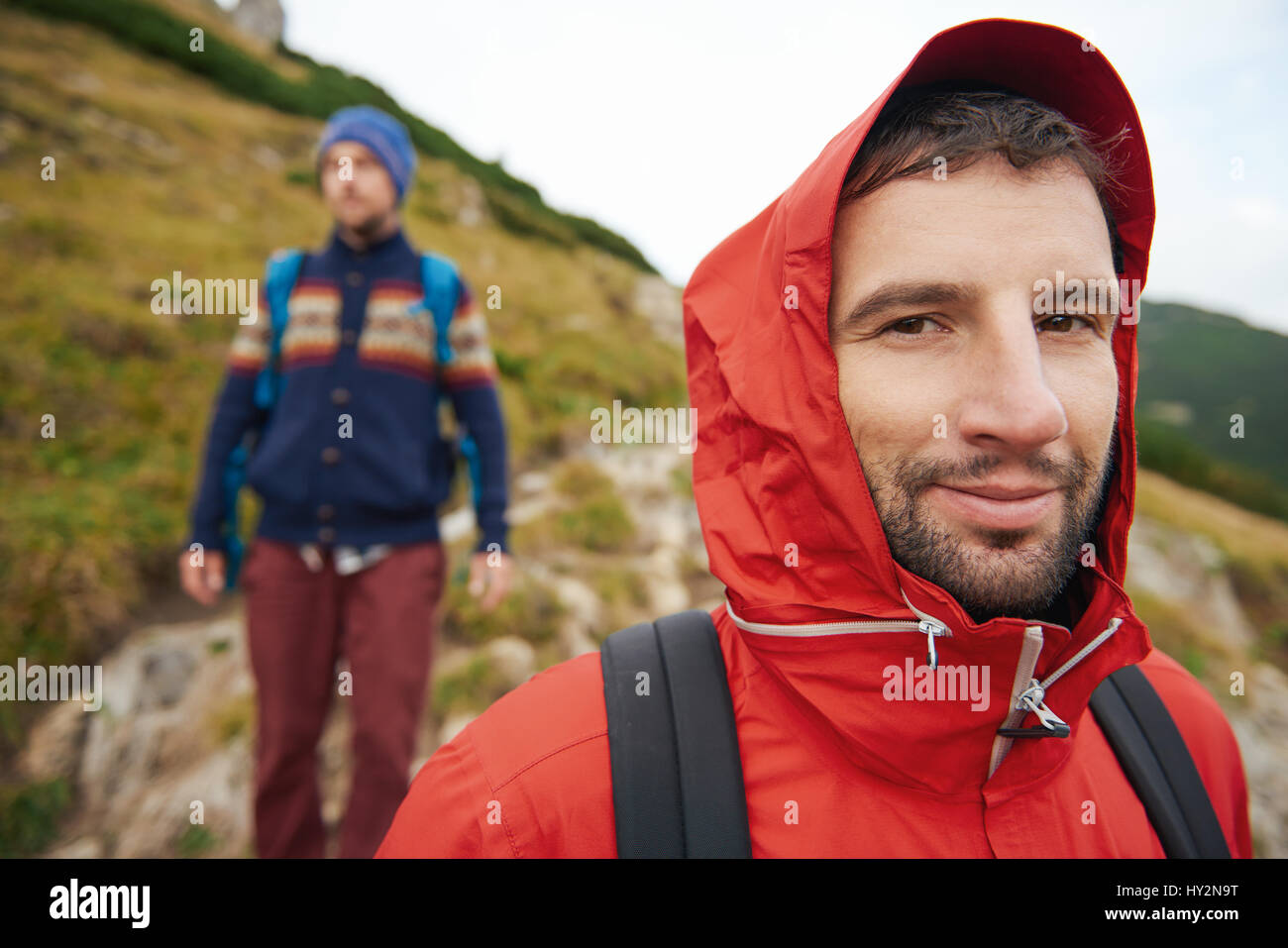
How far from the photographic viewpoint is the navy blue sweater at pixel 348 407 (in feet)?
8.91

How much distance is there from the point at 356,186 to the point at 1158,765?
3.64 meters

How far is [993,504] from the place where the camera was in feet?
3.90

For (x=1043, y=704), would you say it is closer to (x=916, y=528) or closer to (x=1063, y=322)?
(x=916, y=528)

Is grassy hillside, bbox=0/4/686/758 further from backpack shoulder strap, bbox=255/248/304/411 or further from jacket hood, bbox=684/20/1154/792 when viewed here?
jacket hood, bbox=684/20/1154/792

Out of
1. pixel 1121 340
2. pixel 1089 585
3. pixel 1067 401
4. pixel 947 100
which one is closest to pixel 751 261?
pixel 947 100

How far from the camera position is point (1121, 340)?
4.88 ft

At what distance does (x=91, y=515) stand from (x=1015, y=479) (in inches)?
237

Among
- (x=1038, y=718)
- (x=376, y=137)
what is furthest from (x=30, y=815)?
(x=1038, y=718)

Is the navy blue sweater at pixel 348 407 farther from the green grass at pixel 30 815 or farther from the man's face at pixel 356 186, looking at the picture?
the green grass at pixel 30 815

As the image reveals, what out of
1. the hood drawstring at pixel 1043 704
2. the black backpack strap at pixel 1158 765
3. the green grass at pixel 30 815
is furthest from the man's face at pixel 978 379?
the green grass at pixel 30 815

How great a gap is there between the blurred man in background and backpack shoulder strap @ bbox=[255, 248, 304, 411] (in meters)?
0.01

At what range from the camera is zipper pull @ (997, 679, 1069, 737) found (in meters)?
1.18

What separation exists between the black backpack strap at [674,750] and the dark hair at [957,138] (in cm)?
111

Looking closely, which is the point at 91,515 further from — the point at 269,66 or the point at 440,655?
the point at 269,66
